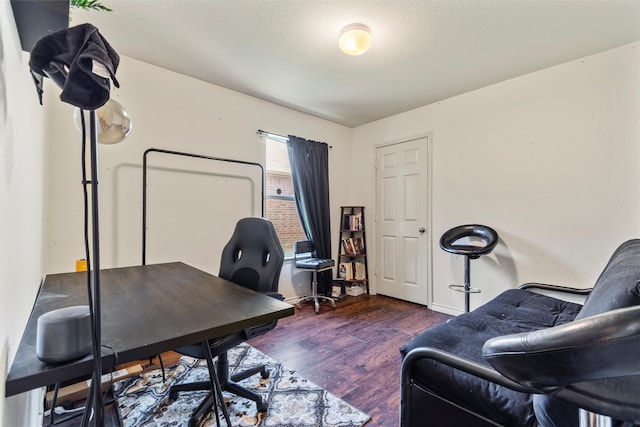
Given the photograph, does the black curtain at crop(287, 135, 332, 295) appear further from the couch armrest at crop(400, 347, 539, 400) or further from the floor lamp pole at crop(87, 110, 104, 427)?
the floor lamp pole at crop(87, 110, 104, 427)

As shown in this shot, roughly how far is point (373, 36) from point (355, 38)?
230mm

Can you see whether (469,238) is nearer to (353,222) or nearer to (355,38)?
(353,222)

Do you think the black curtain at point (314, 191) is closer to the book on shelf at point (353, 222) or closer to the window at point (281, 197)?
the window at point (281, 197)

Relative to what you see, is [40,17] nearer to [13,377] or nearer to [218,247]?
[13,377]

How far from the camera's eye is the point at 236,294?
1268mm

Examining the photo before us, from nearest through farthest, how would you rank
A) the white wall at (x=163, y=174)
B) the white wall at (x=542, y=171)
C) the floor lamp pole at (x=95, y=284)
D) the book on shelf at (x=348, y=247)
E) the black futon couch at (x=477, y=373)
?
the floor lamp pole at (x=95, y=284) < the black futon couch at (x=477, y=373) < the white wall at (x=163, y=174) < the white wall at (x=542, y=171) < the book on shelf at (x=348, y=247)

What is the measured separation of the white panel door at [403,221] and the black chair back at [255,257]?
7.75 ft

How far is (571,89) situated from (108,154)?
13.5 ft

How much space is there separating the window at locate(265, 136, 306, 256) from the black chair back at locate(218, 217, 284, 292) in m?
1.53

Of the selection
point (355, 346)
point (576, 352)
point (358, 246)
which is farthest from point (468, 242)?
point (576, 352)

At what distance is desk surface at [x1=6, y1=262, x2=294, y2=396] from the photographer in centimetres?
68

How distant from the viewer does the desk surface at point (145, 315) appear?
68 centimetres

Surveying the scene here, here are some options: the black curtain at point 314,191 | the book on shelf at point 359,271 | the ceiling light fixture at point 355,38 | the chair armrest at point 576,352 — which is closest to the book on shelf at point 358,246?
the book on shelf at point 359,271

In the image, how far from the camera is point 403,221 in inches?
150
